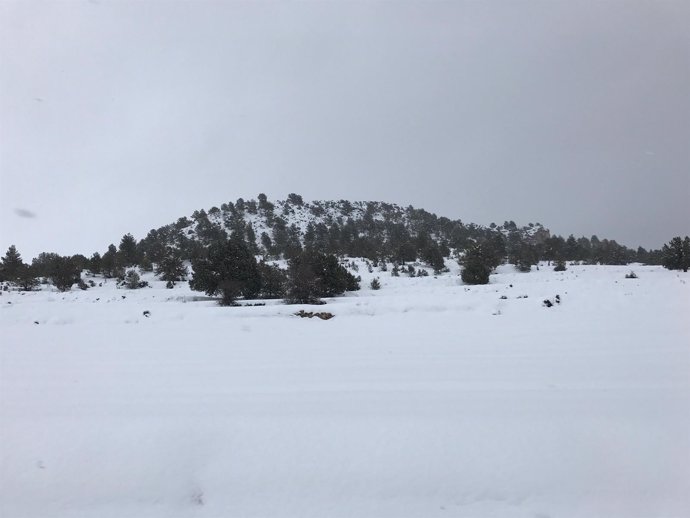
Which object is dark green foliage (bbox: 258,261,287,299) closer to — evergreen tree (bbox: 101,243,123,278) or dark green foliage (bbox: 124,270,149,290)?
dark green foliage (bbox: 124,270,149,290)

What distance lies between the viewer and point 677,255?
21.6 m

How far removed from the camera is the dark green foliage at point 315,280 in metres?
16.8

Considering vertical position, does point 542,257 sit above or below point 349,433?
above

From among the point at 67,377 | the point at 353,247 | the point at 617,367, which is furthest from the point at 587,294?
the point at 353,247

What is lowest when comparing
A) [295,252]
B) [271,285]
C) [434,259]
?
[271,285]

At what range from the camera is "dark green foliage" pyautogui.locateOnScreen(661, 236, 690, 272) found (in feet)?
69.2

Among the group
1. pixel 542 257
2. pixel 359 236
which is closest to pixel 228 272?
pixel 542 257

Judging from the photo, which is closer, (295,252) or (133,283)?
(133,283)

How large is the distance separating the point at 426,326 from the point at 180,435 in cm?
594

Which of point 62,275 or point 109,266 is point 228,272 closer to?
point 62,275

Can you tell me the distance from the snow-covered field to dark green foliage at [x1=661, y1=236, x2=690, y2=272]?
22989 mm

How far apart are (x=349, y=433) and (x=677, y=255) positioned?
2835 cm

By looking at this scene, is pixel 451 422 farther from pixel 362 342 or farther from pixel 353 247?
pixel 353 247

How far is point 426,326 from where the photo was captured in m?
7.62
